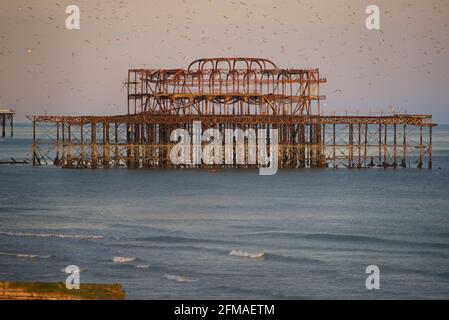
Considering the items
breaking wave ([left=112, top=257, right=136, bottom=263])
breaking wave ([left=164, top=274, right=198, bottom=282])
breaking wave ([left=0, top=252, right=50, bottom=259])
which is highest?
breaking wave ([left=0, top=252, right=50, bottom=259])

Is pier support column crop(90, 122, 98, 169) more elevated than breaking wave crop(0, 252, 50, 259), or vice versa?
pier support column crop(90, 122, 98, 169)

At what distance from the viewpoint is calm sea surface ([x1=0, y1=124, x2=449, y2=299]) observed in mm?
33844

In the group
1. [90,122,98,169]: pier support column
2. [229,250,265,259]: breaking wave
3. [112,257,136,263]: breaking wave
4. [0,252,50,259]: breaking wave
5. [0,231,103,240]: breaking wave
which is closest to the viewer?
[112,257,136,263]: breaking wave

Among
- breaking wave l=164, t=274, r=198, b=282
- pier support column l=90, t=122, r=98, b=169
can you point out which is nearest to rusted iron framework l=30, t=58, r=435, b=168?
pier support column l=90, t=122, r=98, b=169

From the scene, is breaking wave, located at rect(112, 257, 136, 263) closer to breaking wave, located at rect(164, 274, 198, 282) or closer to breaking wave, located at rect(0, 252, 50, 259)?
breaking wave, located at rect(0, 252, 50, 259)

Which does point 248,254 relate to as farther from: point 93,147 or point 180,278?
point 93,147

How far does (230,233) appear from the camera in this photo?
A: 4562 centimetres

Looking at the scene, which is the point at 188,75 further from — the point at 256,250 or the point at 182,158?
the point at 256,250

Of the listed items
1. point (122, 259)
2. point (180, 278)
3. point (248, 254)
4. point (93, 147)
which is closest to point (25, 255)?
point (122, 259)

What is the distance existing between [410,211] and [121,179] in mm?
23186

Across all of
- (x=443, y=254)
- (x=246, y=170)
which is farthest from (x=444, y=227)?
(x=246, y=170)

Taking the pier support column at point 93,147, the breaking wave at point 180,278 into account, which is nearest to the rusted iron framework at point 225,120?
the pier support column at point 93,147

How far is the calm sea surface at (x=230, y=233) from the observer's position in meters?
33.8

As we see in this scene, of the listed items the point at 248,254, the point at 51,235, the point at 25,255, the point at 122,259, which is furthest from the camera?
the point at 51,235
